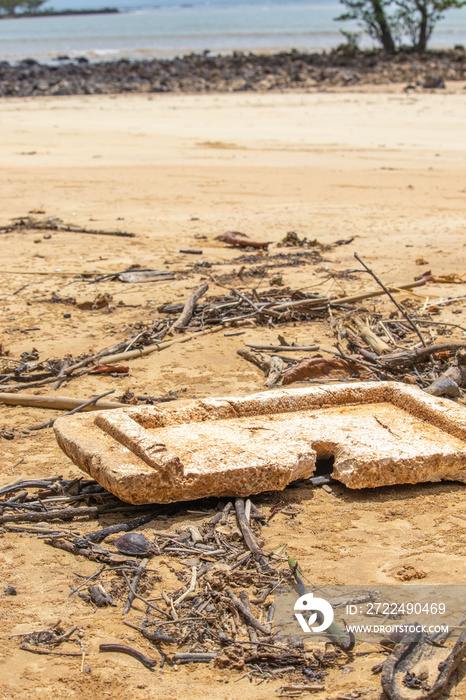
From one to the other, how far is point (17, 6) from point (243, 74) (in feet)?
277

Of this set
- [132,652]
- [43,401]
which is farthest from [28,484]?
[132,652]

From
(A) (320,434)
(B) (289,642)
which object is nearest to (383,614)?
(B) (289,642)

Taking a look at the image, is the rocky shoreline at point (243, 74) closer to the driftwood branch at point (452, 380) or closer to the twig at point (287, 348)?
the twig at point (287, 348)

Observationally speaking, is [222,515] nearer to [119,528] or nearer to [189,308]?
[119,528]

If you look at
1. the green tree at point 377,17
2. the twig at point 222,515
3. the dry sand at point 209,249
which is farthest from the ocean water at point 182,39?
the twig at point 222,515

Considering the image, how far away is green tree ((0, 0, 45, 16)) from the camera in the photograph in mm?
95250

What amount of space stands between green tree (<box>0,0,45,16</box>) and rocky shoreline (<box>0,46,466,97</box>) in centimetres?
7213

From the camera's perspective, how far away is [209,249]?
27.0 ft

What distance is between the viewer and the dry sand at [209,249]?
264 cm

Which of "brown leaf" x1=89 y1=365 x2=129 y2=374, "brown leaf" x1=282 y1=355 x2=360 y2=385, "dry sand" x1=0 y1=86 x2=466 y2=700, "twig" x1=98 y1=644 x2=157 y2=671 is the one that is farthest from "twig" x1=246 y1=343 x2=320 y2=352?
"twig" x1=98 y1=644 x2=157 y2=671

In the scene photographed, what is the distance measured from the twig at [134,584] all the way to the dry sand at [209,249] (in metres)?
0.05

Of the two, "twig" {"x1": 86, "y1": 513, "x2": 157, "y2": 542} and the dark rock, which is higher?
the dark rock

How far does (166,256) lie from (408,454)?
4.89 metres

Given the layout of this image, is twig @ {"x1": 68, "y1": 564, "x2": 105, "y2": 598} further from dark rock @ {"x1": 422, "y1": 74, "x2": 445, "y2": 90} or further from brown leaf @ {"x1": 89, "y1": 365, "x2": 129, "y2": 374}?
dark rock @ {"x1": 422, "y1": 74, "x2": 445, "y2": 90}
